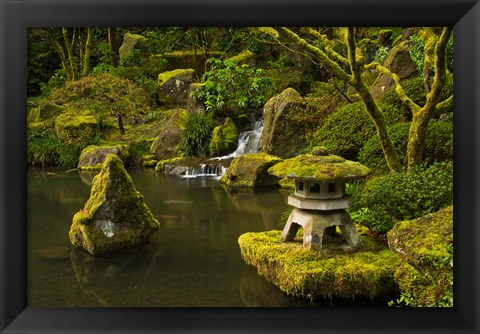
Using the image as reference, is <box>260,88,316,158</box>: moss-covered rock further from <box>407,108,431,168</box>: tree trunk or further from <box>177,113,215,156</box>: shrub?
<box>407,108,431,168</box>: tree trunk

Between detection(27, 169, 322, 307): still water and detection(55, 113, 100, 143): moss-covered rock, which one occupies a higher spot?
detection(55, 113, 100, 143): moss-covered rock

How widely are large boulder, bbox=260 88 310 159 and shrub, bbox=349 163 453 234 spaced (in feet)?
20.5

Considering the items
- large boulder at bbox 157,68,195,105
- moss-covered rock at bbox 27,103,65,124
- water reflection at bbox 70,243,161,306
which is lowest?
water reflection at bbox 70,243,161,306

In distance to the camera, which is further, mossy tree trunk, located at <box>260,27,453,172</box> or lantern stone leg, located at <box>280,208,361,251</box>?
mossy tree trunk, located at <box>260,27,453,172</box>

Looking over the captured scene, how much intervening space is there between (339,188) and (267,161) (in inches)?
234

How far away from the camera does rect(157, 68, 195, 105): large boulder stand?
17.8m

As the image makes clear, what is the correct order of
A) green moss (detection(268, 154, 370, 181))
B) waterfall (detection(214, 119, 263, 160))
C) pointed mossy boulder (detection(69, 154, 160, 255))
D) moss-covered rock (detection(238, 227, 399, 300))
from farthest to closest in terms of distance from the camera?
waterfall (detection(214, 119, 263, 160)), pointed mossy boulder (detection(69, 154, 160, 255)), green moss (detection(268, 154, 370, 181)), moss-covered rock (detection(238, 227, 399, 300))

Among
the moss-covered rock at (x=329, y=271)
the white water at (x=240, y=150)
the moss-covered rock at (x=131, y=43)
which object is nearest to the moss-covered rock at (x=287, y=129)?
the white water at (x=240, y=150)

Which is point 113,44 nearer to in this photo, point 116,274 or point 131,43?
point 131,43

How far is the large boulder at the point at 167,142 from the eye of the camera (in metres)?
14.6

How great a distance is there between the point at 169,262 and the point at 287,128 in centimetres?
677

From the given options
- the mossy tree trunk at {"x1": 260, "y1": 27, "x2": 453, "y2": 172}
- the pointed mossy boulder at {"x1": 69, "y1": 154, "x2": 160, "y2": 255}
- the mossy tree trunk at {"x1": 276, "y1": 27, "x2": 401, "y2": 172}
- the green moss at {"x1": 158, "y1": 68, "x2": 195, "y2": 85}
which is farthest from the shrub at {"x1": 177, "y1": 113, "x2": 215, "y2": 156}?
the mossy tree trunk at {"x1": 276, "y1": 27, "x2": 401, "y2": 172}
